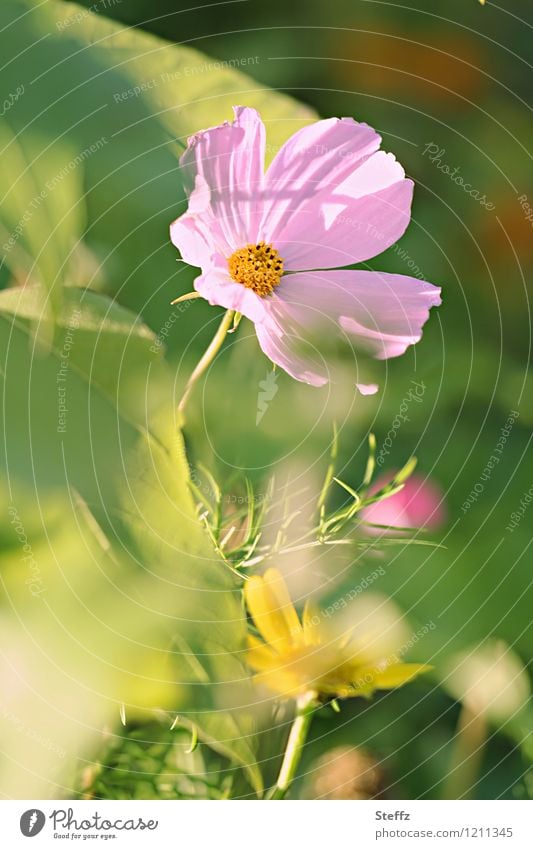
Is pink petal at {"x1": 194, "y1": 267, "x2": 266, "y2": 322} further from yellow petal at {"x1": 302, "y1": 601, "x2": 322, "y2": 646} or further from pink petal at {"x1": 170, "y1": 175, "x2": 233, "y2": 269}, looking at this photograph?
yellow petal at {"x1": 302, "y1": 601, "x2": 322, "y2": 646}

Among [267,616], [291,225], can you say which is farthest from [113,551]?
[291,225]

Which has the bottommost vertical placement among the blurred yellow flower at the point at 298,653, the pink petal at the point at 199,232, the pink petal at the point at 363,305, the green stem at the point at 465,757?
the green stem at the point at 465,757

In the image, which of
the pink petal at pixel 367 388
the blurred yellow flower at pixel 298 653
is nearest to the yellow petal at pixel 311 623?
the blurred yellow flower at pixel 298 653

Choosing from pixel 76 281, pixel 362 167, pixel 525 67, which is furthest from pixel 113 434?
pixel 525 67

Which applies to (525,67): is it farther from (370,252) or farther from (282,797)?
(282,797)

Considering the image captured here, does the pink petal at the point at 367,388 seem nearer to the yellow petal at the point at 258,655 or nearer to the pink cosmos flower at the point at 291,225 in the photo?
the pink cosmos flower at the point at 291,225

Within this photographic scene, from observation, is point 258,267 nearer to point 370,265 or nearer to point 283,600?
point 370,265
